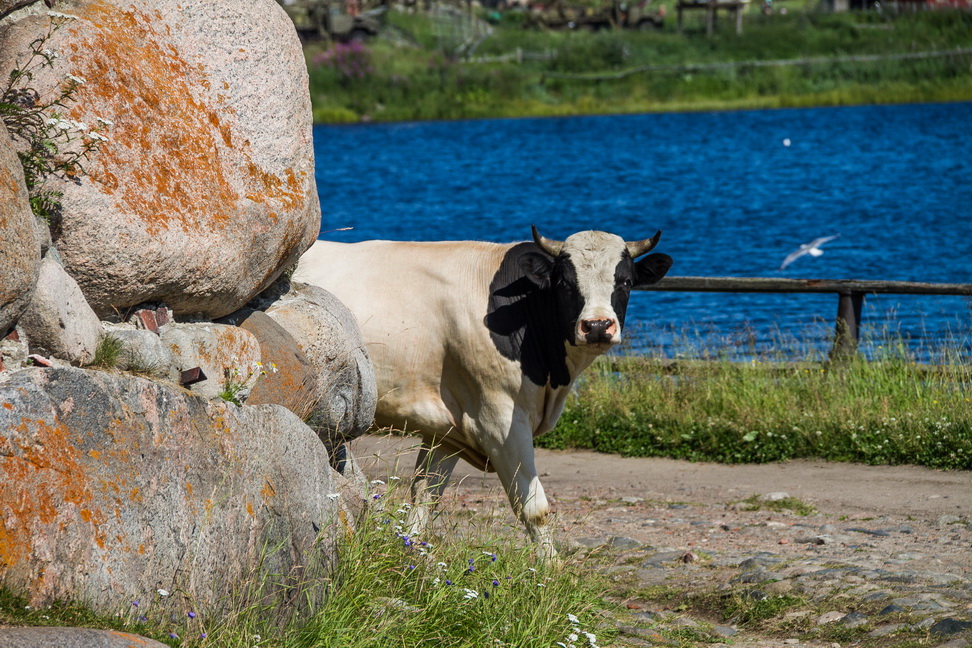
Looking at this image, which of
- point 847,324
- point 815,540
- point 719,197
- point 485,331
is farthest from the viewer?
point 719,197

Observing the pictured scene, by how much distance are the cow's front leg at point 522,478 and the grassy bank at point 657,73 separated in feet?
195

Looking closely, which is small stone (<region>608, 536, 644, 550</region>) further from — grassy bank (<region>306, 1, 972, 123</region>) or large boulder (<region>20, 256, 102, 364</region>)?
grassy bank (<region>306, 1, 972, 123</region>)

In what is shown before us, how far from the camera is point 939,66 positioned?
6394 cm

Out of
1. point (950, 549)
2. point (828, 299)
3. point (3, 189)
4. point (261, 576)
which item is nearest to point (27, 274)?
point (3, 189)

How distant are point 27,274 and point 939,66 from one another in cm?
6631

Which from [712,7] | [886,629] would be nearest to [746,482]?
[886,629]

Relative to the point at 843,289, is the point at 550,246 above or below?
above

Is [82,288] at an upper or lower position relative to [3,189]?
lower

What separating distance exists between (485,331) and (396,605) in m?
2.53

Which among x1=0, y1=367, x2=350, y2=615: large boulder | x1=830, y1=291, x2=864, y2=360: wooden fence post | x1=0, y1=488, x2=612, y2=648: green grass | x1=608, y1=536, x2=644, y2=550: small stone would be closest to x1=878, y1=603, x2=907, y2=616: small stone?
x1=0, y1=488, x2=612, y2=648: green grass

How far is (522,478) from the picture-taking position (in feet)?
22.9

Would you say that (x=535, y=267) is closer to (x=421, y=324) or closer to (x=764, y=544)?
(x=421, y=324)

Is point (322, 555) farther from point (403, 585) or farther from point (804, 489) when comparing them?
point (804, 489)

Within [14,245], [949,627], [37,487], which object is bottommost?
[949,627]
